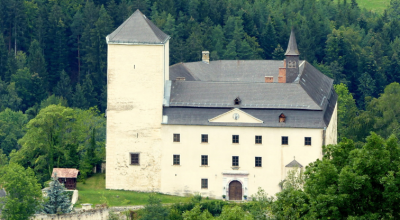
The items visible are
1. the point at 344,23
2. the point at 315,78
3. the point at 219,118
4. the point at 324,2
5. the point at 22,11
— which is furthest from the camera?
the point at 324,2

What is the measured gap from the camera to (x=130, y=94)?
8912 cm

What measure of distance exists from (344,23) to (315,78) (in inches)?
2976

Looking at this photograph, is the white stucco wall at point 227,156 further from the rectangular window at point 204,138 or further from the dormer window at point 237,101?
the dormer window at point 237,101

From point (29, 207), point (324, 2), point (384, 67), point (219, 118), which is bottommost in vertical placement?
point (29, 207)

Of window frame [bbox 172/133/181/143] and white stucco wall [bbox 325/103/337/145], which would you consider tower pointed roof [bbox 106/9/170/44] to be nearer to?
window frame [bbox 172/133/181/143]

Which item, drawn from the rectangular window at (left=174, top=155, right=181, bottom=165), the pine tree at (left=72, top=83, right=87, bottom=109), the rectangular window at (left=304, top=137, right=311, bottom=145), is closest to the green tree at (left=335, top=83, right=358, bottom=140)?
the rectangular window at (left=304, top=137, right=311, bottom=145)

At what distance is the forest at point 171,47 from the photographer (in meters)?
141

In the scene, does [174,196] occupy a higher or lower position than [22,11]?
lower

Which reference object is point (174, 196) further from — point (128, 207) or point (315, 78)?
point (315, 78)

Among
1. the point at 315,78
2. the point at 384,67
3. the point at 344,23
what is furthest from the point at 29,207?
the point at 344,23

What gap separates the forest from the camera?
141250 millimetres

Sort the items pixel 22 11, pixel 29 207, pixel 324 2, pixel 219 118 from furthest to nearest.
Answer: pixel 324 2
pixel 22 11
pixel 219 118
pixel 29 207

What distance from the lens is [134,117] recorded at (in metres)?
89.2

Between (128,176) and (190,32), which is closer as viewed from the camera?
(128,176)
